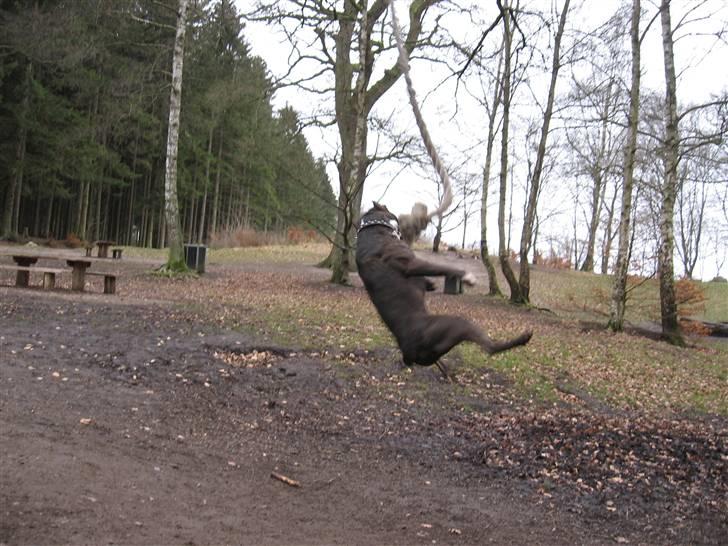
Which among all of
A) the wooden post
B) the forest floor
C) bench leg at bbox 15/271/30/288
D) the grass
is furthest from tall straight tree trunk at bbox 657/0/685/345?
bench leg at bbox 15/271/30/288

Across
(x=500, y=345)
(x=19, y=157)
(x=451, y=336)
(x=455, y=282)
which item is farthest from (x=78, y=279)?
(x=19, y=157)

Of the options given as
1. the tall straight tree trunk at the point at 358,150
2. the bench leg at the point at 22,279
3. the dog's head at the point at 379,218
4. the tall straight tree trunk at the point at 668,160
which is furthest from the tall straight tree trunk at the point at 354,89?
the dog's head at the point at 379,218

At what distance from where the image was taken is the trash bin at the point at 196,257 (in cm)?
2316

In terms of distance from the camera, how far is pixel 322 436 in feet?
31.3

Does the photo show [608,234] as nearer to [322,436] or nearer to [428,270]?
[322,436]

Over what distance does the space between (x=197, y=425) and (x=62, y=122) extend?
32382 mm

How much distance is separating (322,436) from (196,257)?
14.8 metres

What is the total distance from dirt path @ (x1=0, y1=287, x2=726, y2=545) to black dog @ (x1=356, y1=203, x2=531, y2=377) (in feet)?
7.28

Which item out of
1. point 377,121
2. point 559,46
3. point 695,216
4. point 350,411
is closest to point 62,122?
point 377,121

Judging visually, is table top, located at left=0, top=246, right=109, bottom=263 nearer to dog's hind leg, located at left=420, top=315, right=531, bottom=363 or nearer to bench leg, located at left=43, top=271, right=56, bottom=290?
bench leg, located at left=43, top=271, right=56, bottom=290

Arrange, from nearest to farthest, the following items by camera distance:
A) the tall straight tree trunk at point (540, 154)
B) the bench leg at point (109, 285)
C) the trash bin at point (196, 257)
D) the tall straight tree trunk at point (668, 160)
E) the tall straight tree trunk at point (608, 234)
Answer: the bench leg at point (109, 285) → the tall straight tree trunk at point (668, 160) → the tall straight tree trunk at point (540, 154) → the trash bin at point (196, 257) → the tall straight tree trunk at point (608, 234)

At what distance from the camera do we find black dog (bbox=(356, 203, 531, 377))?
17.8 ft

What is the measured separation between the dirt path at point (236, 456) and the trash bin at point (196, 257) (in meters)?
10.4

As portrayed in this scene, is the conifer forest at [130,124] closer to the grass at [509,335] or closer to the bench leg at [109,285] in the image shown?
the grass at [509,335]
